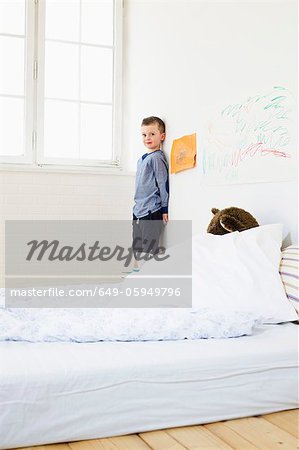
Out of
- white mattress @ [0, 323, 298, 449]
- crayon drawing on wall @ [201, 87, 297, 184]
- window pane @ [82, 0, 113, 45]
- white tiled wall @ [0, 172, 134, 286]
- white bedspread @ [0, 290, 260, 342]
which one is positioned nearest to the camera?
white mattress @ [0, 323, 298, 449]

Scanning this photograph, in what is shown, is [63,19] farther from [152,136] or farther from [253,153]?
[253,153]

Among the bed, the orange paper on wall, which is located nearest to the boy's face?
the orange paper on wall

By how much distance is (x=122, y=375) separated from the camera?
1303mm

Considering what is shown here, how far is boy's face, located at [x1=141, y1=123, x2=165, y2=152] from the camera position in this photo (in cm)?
345

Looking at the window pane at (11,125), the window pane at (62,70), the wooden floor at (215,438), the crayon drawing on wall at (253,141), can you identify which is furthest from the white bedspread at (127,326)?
the window pane at (62,70)

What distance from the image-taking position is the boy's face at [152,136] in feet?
11.3

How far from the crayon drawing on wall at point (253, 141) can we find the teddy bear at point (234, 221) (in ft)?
0.62

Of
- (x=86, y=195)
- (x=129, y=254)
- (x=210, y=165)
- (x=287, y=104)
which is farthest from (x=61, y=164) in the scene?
(x=287, y=104)

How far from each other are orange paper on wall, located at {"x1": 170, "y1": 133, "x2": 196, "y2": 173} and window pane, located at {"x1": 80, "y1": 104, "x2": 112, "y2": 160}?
0.96 meters

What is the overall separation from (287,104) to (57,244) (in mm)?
2190

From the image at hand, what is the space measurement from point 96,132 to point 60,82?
0.45 m

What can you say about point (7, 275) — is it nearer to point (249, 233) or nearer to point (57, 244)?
point (57, 244)

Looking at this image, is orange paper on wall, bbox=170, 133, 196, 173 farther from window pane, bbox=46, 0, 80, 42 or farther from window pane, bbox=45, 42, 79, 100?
window pane, bbox=46, 0, 80, 42

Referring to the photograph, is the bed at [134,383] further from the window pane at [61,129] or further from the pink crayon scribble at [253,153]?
the window pane at [61,129]
